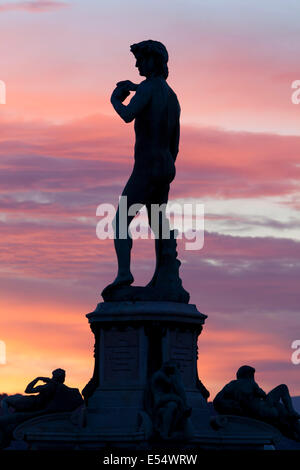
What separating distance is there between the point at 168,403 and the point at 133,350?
198cm

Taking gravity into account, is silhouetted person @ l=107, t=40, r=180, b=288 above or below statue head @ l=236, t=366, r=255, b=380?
above

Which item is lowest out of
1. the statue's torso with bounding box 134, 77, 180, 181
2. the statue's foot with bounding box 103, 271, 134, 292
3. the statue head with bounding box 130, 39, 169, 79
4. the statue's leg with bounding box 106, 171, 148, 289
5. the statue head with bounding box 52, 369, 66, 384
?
the statue head with bounding box 52, 369, 66, 384

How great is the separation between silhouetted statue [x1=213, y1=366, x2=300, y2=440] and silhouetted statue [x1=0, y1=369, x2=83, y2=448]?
3210mm

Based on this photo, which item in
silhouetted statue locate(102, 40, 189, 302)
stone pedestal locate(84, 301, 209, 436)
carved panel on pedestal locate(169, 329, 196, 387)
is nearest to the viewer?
stone pedestal locate(84, 301, 209, 436)

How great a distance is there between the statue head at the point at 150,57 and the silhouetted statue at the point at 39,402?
280 inches

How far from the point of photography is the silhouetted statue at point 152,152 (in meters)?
39.0

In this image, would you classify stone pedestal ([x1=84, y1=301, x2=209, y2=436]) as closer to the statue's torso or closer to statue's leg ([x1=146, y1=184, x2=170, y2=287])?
statue's leg ([x1=146, y1=184, x2=170, y2=287])

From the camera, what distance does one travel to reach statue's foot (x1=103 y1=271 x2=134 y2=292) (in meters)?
38.7

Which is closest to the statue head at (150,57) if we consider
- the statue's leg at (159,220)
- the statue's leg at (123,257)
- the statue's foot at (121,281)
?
the statue's leg at (159,220)

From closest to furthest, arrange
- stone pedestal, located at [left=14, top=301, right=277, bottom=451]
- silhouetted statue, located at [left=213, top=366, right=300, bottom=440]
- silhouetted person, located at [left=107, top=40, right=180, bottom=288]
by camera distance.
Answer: stone pedestal, located at [left=14, top=301, right=277, bottom=451] < silhouetted statue, located at [left=213, top=366, right=300, bottom=440] < silhouetted person, located at [left=107, top=40, right=180, bottom=288]

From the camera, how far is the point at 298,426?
38906 mm

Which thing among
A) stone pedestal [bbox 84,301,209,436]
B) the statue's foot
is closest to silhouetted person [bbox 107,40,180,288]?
the statue's foot
